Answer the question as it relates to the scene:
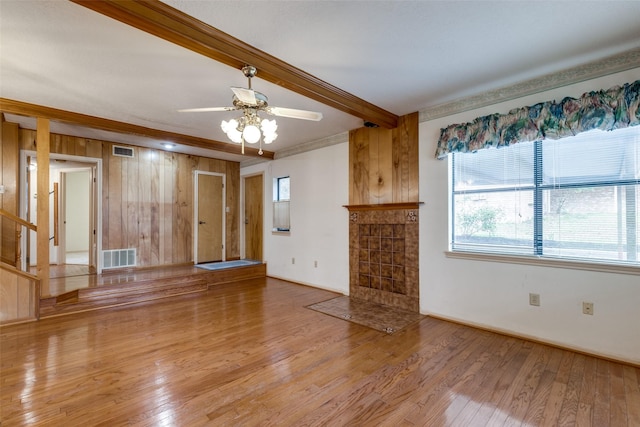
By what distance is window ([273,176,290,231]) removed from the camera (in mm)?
5840

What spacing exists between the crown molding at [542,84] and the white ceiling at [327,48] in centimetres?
7

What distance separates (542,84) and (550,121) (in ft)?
1.46

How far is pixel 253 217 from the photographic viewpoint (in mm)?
6676

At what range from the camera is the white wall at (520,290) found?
2480 millimetres

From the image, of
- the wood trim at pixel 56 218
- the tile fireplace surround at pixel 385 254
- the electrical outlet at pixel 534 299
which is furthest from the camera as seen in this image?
the wood trim at pixel 56 218

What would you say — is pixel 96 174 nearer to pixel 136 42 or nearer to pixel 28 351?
pixel 28 351

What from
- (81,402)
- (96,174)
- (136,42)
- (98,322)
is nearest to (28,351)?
(98,322)

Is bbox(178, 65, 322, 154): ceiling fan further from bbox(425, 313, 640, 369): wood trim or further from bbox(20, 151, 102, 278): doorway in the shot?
bbox(20, 151, 102, 278): doorway

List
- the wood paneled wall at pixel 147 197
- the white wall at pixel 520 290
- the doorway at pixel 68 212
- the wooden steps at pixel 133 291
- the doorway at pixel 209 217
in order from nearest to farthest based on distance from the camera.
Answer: the white wall at pixel 520 290, the wooden steps at pixel 133 291, the doorway at pixel 68 212, the wood paneled wall at pixel 147 197, the doorway at pixel 209 217

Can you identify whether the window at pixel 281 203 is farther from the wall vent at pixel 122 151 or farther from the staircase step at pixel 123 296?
the wall vent at pixel 122 151

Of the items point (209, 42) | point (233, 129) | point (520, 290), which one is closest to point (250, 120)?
point (233, 129)

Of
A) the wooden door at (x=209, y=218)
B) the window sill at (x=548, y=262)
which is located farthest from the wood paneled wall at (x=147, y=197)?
the window sill at (x=548, y=262)

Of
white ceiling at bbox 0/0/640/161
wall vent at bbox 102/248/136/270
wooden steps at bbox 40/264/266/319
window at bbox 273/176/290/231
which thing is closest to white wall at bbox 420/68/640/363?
white ceiling at bbox 0/0/640/161

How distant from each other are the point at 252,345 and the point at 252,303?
55.3 inches
